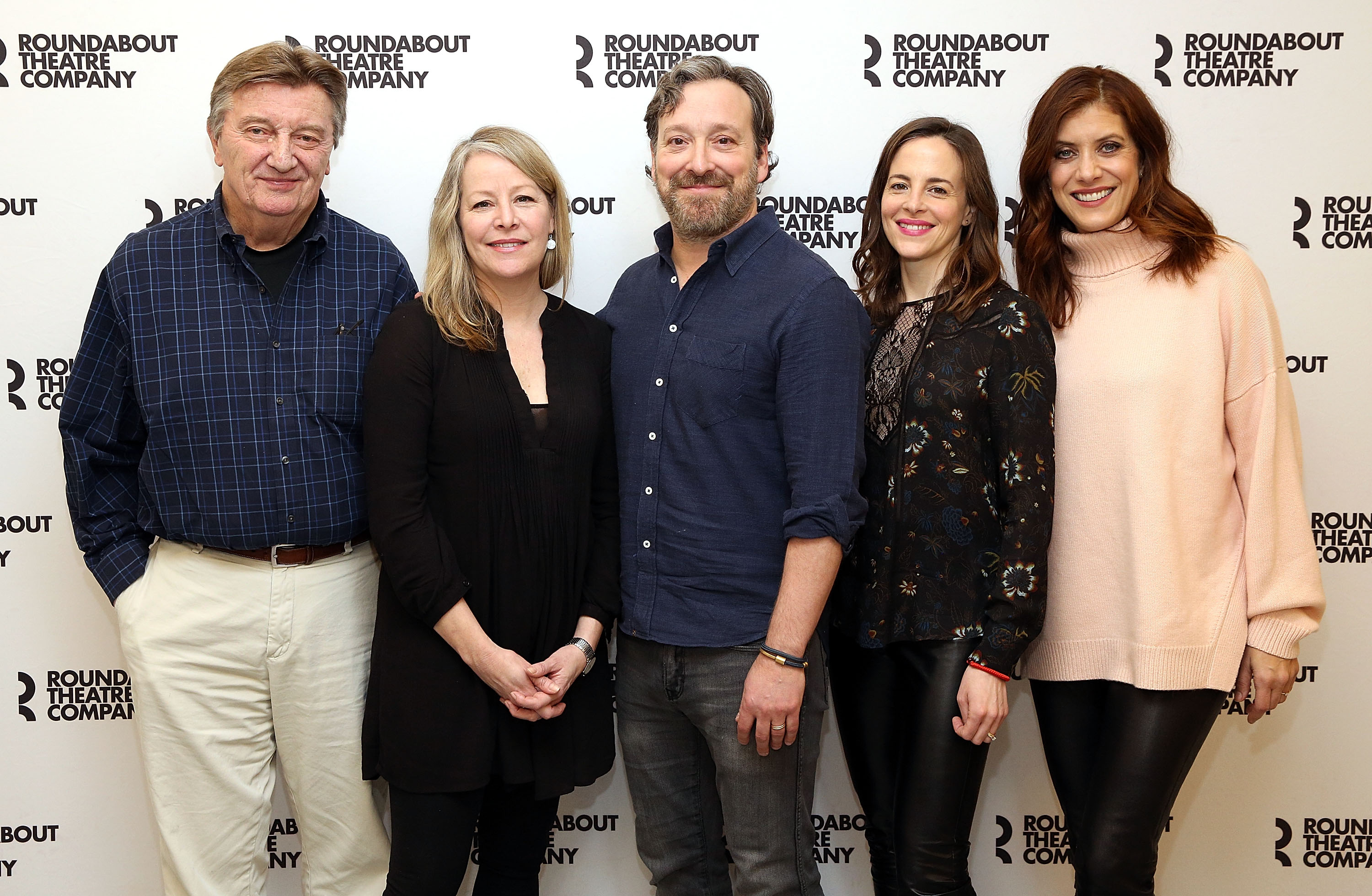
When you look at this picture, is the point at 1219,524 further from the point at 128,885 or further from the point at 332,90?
the point at 128,885

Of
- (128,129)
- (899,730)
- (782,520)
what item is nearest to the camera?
(782,520)

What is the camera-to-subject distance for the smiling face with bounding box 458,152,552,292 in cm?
167

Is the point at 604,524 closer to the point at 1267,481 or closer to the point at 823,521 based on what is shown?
the point at 823,521

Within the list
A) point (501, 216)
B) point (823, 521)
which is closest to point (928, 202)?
point (823, 521)

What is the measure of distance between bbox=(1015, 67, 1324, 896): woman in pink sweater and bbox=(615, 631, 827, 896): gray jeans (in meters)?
0.55

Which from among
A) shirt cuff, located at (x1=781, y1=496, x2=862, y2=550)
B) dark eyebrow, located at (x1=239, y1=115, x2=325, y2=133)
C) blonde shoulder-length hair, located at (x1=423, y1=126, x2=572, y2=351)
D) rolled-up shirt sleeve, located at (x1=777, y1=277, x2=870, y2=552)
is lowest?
shirt cuff, located at (x1=781, y1=496, x2=862, y2=550)

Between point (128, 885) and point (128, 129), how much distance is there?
2.00 meters

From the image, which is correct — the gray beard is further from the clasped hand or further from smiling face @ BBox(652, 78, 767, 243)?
the clasped hand

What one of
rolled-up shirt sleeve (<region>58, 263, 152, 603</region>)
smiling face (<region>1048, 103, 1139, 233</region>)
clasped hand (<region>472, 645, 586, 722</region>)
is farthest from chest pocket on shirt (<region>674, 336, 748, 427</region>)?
rolled-up shirt sleeve (<region>58, 263, 152, 603</region>)

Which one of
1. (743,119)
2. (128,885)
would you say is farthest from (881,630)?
(128,885)

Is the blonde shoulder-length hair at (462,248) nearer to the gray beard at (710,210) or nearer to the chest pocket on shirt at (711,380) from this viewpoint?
the gray beard at (710,210)

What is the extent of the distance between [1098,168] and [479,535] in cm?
144

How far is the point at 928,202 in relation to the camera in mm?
1733

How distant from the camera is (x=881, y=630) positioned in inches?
67.2
